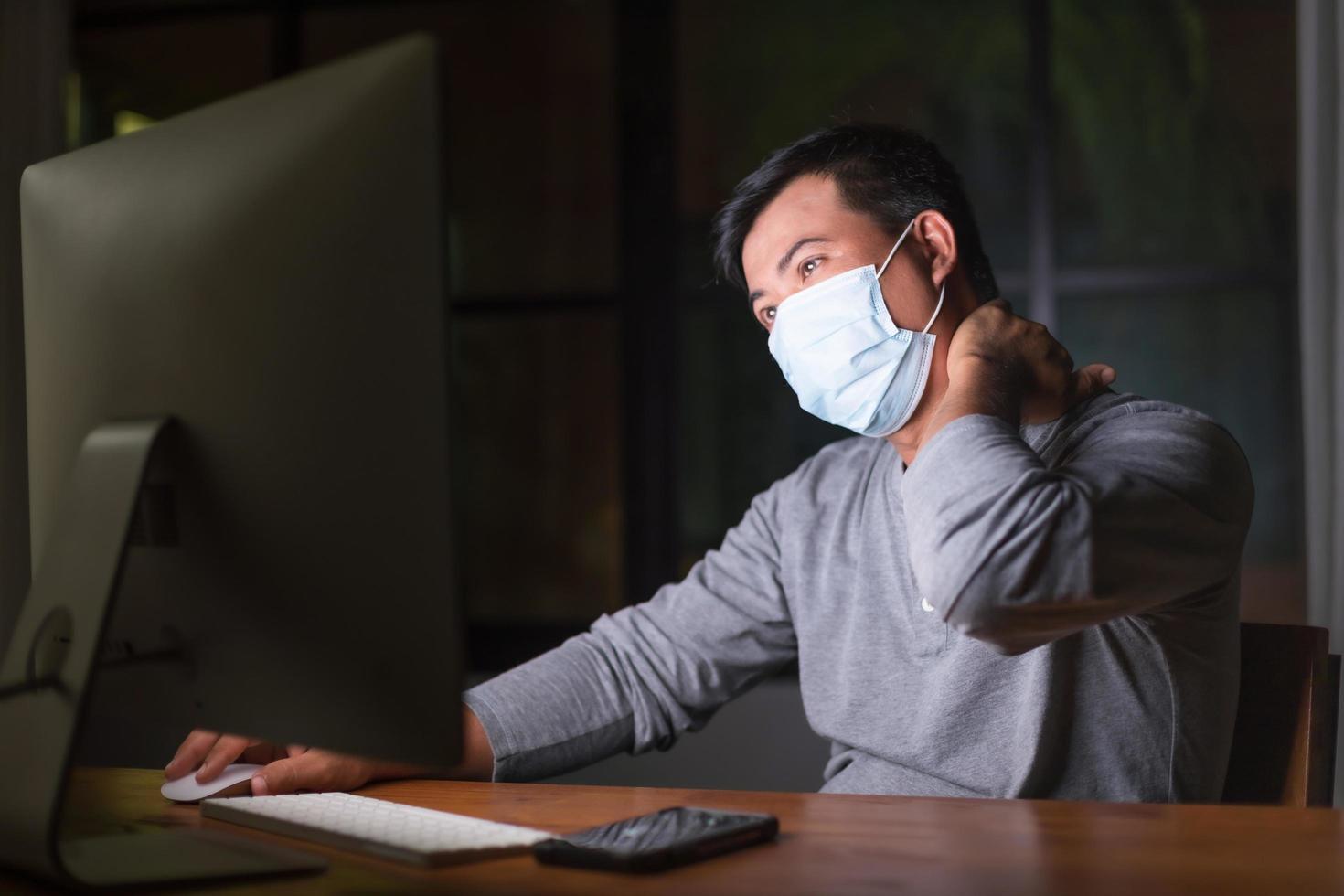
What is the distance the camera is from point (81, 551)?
2.58 ft

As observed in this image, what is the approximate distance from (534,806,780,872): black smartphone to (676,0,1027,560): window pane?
1999 mm

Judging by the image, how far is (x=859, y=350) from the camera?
4.57ft

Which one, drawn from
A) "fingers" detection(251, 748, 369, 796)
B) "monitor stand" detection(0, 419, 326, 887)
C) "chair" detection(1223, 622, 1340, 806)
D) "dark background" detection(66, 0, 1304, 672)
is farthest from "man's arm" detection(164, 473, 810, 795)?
"dark background" detection(66, 0, 1304, 672)

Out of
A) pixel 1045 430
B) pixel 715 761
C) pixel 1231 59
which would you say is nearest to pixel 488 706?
pixel 1045 430

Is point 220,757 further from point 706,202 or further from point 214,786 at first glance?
point 706,202

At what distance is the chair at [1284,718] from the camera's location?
117 centimetres

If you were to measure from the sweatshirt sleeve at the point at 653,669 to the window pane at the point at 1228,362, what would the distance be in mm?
1412

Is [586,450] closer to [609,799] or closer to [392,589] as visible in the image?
[609,799]

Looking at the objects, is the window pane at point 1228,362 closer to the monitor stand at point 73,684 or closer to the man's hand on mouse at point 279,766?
the man's hand on mouse at point 279,766

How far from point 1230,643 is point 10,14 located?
2.91 meters

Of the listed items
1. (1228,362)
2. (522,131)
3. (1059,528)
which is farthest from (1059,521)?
(522,131)

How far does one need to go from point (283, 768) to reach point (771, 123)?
2.24 metres

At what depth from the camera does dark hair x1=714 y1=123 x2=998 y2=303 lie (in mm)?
1488

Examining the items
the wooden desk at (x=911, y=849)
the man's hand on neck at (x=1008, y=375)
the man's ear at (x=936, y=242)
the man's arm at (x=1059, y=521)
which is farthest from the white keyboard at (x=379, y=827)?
the man's ear at (x=936, y=242)
